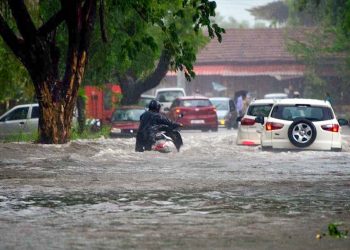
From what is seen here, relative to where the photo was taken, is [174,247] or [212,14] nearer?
[174,247]

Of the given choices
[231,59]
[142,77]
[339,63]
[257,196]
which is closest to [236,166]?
[257,196]

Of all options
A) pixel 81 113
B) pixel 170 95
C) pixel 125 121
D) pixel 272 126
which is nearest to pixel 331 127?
pixel 272 126

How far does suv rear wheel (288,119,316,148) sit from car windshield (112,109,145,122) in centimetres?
1410

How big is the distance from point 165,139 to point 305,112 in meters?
3.39

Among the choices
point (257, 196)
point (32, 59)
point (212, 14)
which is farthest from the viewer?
point (32, 59)

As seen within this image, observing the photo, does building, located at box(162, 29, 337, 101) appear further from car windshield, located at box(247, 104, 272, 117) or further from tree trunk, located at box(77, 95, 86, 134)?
car windshield, located at box(247, 104, 272, 117)

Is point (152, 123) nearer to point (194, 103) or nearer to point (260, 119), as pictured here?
point (260, 119)

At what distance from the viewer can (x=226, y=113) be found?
49625 mm

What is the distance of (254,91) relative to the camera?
222 feet

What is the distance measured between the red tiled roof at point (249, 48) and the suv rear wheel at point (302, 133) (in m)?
40.9

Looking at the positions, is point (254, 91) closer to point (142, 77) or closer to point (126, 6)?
point (142, 77)

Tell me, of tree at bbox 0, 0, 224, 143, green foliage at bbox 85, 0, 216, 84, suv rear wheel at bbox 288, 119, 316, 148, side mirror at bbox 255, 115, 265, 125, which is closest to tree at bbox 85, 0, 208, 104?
green foliage at bbox 85, 0, 216, 84

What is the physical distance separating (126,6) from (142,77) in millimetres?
14642

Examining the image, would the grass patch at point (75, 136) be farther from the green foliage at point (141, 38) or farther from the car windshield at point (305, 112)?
the car windshield at point (305, 112)
